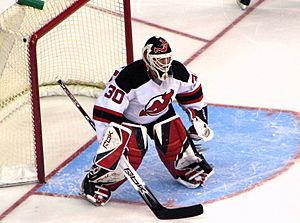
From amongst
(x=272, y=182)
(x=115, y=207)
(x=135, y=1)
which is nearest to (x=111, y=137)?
(x=115, y=207)

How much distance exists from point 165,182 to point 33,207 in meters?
0.49

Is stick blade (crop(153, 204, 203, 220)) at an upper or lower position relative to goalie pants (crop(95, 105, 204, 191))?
lower

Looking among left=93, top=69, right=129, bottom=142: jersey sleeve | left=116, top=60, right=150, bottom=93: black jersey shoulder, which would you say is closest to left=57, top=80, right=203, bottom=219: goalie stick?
left=93, top=69, right=129, bottom=142: jersey sleeve

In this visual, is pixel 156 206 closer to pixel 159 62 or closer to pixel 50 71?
pixel 159 62

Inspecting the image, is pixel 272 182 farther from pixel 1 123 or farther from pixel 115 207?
pixel 1 123

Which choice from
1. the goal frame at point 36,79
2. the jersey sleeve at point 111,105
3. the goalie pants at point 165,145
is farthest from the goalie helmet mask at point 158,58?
the goal frame at point 36,79

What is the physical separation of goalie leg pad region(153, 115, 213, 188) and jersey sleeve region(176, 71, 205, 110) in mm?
66

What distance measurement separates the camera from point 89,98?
4816mm

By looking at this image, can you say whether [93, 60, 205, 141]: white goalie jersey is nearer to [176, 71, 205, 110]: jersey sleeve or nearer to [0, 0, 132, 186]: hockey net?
[176, 71, 205, 110]: jersey sleeve

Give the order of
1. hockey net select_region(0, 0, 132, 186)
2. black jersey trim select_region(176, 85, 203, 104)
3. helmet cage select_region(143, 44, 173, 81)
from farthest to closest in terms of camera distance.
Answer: hockey net select_region(0, 0, 132, 186) → black jersey trim select_region(176, 85, 203, 104) → helmet cage select_region(143, 44, 173, 81)

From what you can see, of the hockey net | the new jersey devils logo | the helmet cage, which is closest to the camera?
the helmet cage

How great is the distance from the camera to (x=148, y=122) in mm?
4078

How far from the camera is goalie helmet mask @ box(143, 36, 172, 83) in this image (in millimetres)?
3863

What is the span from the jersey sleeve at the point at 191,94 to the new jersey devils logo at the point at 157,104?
74 millimetres
